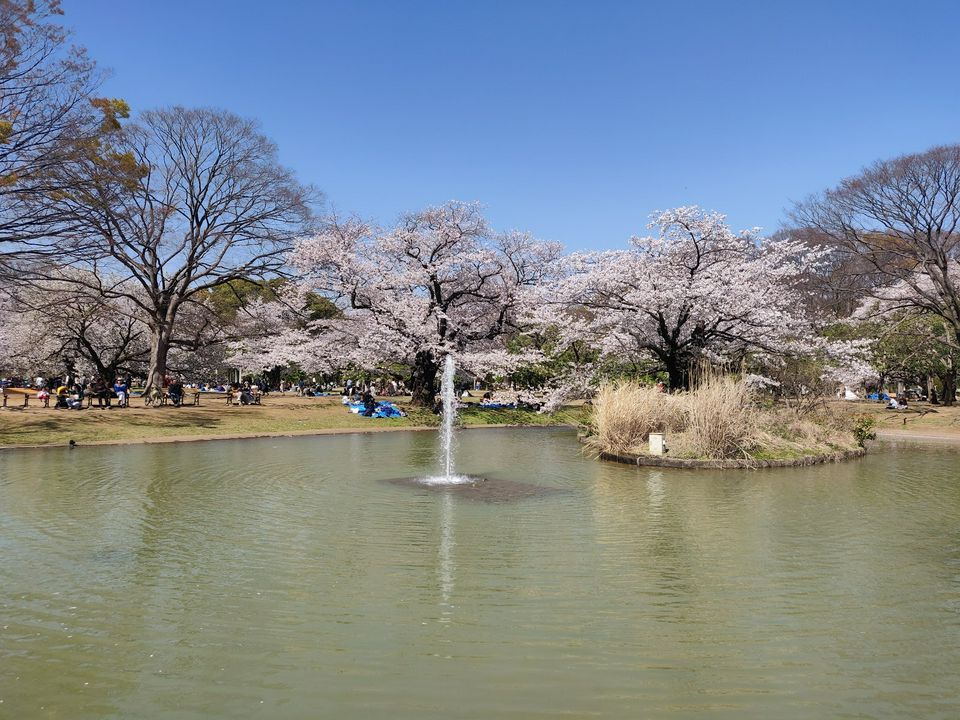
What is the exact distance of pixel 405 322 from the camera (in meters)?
31.6

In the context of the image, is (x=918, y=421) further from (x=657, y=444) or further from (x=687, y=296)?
(x=657, y=444)

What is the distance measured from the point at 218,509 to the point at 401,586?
4.68 metres

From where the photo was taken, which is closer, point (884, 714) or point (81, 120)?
point (884, 714)

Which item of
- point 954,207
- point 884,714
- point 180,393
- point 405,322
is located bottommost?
point 884,714

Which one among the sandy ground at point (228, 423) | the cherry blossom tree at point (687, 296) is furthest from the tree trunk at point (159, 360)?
the cherry blossom tree at point (687, 296)

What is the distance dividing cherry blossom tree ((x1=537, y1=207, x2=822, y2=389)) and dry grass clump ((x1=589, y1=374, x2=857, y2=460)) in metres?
5.53

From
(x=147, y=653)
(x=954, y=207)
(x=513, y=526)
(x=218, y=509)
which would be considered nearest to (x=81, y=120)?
(x=218, y=509)

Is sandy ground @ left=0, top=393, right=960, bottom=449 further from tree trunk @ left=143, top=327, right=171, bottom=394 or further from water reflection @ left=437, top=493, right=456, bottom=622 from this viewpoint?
water reflection @ left=437, top=493, right=456, bottom=622

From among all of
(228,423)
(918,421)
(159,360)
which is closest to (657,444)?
(228,423)

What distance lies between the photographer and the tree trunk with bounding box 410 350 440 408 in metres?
32.2

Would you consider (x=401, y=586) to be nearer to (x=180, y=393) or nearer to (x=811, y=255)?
(x=811, y=255)

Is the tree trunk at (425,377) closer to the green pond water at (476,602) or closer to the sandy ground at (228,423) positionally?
the sandy ground at (228,423)

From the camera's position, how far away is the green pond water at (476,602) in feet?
13.3

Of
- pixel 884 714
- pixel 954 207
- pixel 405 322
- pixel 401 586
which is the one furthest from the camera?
pixel 405 322
